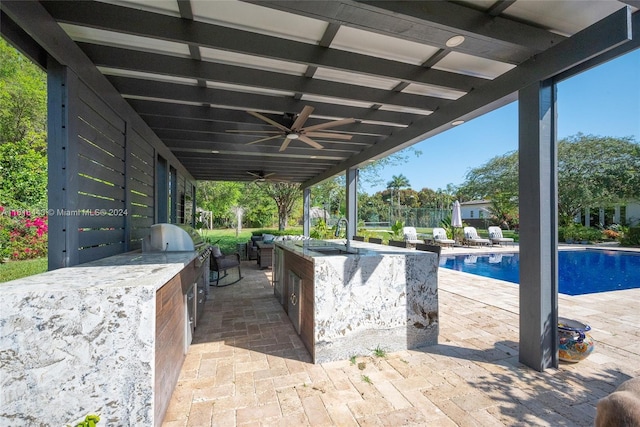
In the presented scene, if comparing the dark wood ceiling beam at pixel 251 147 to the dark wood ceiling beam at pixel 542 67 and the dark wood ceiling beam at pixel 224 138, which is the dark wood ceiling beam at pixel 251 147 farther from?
the dark wood ceiling beam at pixel 542 67

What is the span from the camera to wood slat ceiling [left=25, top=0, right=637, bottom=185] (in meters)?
1.94

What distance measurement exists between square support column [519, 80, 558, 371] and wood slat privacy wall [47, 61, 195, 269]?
151 inches

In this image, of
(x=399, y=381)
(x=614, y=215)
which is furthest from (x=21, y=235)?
(x=614, y=215)

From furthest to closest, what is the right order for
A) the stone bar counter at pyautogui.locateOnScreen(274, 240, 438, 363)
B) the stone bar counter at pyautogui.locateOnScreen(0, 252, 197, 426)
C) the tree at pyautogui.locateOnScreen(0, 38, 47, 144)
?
1. the tree at pyautogui.locateOnScreen(0, 38, 47, 144)
2. the stone bar counter at pyautogui.locateOnScreen(274, 240, 438, 363)
3. the stone bar counter at pyautogui.locateOnScreen(0, 252, 197, 426)

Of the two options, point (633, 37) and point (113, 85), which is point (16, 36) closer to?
point (113, 85)

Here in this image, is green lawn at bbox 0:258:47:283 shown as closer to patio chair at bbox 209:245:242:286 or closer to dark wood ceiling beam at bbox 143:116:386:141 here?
patio chair at bbox 209:245:242:286

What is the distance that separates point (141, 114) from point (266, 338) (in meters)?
3.31

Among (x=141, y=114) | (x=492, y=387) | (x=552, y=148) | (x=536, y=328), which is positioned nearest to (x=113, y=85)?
(x=141, y=114)

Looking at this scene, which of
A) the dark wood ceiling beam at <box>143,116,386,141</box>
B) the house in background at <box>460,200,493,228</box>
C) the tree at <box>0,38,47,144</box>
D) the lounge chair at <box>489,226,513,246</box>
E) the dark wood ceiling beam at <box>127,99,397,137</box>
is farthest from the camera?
the house in background at <box>460,200,493,228</box>

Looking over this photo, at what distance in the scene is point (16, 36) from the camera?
1817 mm

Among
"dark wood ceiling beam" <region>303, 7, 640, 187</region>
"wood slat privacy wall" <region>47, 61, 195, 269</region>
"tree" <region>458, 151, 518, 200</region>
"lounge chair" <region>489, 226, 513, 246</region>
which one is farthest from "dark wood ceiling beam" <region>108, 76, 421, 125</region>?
"tree" <region>458, 151, 518, 200</region>

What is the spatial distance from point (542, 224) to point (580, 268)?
9.16 metres

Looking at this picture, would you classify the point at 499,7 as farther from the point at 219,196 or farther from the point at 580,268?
the point at 219,196

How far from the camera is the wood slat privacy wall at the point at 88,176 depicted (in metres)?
2.06
